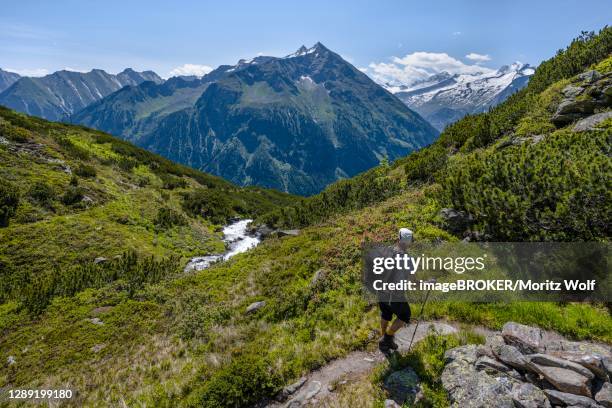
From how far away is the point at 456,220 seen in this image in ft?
49.7

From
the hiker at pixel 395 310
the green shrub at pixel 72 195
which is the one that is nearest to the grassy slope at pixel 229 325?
the hiker at pixel 395 310

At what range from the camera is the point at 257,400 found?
348 inches

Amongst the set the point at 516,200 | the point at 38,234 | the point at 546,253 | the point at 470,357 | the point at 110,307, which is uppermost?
the point at 516,200

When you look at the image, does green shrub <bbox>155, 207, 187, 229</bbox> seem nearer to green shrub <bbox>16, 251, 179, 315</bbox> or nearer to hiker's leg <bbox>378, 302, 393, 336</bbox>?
green shrub <bbox>16, 251, 179, 315</bbox>

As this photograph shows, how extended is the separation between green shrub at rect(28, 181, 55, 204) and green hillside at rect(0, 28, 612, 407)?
203mm

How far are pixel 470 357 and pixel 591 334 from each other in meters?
3.70

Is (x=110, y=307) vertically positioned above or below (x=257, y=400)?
below

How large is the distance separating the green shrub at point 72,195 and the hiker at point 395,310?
34532 mm

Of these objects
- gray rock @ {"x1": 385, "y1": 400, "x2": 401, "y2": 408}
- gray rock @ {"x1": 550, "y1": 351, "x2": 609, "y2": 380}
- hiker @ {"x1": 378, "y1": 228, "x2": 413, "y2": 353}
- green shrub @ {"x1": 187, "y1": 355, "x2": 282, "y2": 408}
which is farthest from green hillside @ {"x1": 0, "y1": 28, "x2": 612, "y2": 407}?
gray rock @ {"x1": 550, "y1": 351, "x2": 609, "y2": 380}

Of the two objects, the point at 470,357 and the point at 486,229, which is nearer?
the point at 470,357

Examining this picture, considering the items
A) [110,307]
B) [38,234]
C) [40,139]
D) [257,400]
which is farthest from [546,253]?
[40,139]

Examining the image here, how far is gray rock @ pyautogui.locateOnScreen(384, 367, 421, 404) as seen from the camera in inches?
285

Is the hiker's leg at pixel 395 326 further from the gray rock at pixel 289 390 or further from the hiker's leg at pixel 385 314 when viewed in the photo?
the gray rock at pixel 289 390

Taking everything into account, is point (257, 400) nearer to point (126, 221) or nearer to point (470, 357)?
point (470, 357)
